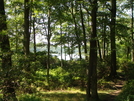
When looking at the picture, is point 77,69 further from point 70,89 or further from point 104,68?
point 104,68

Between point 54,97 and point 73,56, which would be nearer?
point 54,97

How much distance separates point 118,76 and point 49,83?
619 cm

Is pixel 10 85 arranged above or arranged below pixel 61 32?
below

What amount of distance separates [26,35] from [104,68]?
7.53 meters

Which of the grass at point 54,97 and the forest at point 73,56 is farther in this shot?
the grass at point 54,97

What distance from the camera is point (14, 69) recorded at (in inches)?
156

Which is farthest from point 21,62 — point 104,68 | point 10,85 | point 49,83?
point 104,68

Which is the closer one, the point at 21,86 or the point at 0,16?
the point at 21,86

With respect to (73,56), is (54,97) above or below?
below

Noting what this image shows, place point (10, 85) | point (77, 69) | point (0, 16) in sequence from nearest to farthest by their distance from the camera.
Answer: point (10, 85)
point (0, 16)
point (77, 69)

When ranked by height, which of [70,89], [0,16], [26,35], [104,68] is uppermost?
[0,16]

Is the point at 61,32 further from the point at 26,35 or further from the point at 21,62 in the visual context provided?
the point at 21,62

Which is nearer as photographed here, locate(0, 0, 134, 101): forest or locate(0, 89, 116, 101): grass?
locate(0, 0, 134, 101): forest

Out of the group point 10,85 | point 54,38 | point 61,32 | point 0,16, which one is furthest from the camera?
point 54,38
